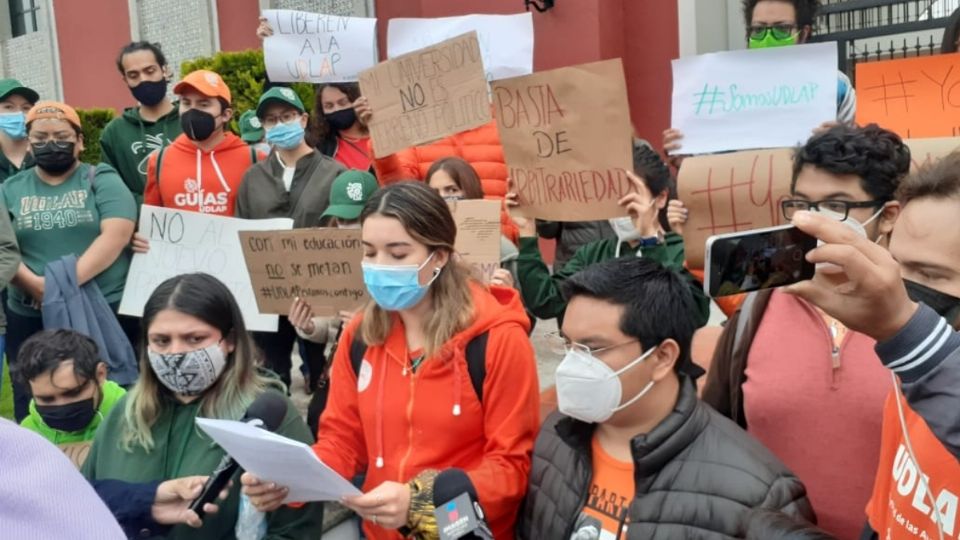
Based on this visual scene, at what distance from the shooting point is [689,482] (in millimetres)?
2223

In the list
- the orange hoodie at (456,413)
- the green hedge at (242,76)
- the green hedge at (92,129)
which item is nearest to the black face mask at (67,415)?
the orange hoodie at (456,413)

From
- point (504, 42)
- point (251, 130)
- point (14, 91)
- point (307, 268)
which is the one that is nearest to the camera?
point (307, 268)

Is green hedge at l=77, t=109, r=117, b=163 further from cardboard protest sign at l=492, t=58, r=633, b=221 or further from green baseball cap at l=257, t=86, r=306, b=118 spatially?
cardboard protest sign at l=492, t=58, r=633, b=221

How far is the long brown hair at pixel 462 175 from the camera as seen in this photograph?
4.54 m

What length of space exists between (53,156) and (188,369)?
270 cm

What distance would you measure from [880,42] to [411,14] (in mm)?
5509

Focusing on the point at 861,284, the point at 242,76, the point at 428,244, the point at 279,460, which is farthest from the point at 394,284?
the point at 242,76

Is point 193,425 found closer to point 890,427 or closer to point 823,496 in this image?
point 823,496

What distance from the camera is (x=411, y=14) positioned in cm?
1159

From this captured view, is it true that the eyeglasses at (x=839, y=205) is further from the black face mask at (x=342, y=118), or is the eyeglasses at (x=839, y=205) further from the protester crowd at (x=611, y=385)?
the black face mask at (x=342, y=118)

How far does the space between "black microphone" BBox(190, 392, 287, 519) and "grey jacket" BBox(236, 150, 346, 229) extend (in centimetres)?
222

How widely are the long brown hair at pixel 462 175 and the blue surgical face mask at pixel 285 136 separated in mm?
1029

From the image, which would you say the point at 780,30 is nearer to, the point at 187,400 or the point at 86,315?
the point at 187,400

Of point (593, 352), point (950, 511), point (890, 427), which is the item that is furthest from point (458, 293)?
point (950, 511)
